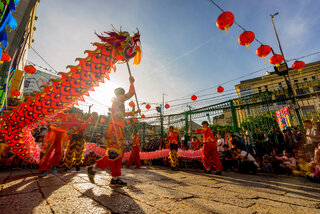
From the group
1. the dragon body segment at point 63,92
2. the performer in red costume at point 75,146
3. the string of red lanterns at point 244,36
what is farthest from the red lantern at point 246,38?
the performer in red costume at point 75,146

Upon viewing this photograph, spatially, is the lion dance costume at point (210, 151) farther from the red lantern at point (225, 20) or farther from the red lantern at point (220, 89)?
the red lantern at point (220, 89)

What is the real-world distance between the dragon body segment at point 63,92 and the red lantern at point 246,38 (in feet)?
15.9

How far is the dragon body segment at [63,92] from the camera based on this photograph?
9.55 ft

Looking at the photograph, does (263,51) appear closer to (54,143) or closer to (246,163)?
(246,163)

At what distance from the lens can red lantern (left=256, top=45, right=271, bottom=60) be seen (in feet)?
22.1

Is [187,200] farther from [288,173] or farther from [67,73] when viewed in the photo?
[288,173]

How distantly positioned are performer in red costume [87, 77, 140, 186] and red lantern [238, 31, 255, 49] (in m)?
5.20

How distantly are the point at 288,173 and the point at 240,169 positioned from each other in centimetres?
148

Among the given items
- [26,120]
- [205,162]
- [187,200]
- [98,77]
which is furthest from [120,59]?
[205,162]

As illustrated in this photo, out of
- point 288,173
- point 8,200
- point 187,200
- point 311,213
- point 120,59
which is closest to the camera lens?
point 311,213

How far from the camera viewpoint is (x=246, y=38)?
605 cm

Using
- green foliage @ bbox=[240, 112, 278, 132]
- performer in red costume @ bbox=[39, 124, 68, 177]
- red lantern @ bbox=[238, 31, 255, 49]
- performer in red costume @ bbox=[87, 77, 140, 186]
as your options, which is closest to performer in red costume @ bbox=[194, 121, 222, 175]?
performer in red costume @ bbox=[87, 77, 140, 186]

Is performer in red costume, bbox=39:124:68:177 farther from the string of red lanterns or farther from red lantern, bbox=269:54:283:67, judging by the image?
red lantern, bbox=269:54:283:67

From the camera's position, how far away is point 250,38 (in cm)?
605
